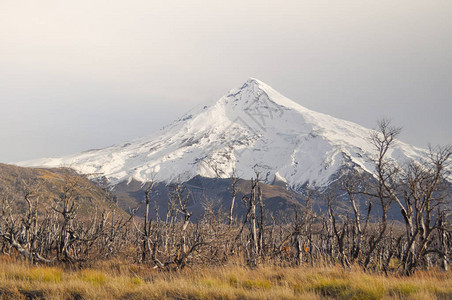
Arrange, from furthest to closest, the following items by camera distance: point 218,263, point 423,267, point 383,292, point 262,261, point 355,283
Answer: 1. point 423,267
2. point 262,261
3. point 218,263
4. point 355,283
5. point 383,292

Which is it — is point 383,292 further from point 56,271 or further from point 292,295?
point 56,271

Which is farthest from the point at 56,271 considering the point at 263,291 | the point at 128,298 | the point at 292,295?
the point at 292,295

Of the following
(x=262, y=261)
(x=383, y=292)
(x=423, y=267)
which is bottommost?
(x=423, y=267)

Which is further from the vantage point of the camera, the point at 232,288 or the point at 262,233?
the point at 262,233

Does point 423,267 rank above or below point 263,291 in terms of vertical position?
below

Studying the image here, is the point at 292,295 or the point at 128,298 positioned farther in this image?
the point at 128,298

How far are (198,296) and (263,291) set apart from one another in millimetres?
1509

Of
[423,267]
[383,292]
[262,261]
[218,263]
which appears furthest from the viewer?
[423,267]

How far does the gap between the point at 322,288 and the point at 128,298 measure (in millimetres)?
4683

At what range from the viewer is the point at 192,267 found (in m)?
11.9

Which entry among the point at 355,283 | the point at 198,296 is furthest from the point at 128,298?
the point at 355,283

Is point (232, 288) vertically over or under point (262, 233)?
over

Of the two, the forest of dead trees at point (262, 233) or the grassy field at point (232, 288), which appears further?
the forest of dead trees at point (262, 233)

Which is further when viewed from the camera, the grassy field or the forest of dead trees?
the forest of dead trees
